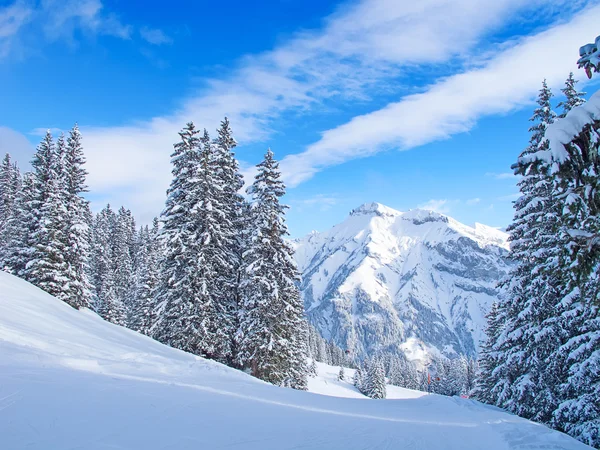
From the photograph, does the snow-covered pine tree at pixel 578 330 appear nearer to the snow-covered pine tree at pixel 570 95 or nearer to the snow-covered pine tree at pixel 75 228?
the snow-covered pine tree at pixel 570 95

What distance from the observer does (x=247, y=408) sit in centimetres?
758

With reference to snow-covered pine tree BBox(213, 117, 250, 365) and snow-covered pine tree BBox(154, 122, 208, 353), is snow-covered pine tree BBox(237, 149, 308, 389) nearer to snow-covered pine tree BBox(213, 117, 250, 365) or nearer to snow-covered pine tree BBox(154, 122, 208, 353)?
snow-covered pine tree BBox(213, 117, 250, 365)

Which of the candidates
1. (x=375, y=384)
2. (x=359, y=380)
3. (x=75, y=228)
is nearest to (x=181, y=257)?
(x=75, y=228)

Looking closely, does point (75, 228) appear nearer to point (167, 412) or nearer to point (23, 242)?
point (23, 242)

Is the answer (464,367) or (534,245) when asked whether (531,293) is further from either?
(464,367)

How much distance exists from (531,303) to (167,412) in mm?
15568

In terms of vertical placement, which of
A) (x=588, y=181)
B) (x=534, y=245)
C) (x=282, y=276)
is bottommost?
(x=282, y=276)

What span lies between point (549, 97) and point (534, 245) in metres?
7.22

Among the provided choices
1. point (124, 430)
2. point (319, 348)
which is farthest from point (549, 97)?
point (319, 348)

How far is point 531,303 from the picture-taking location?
15969 millimetres

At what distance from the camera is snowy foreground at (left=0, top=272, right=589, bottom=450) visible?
4.93 m

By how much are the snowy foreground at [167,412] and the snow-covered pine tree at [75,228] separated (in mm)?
15911

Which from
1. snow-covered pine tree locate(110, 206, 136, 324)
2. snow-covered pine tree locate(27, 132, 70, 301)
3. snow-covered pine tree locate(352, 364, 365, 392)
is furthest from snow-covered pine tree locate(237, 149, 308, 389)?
snow-covered pine tree locate(352, 364, 365, 392)

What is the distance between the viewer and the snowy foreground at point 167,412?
16.2 feet
